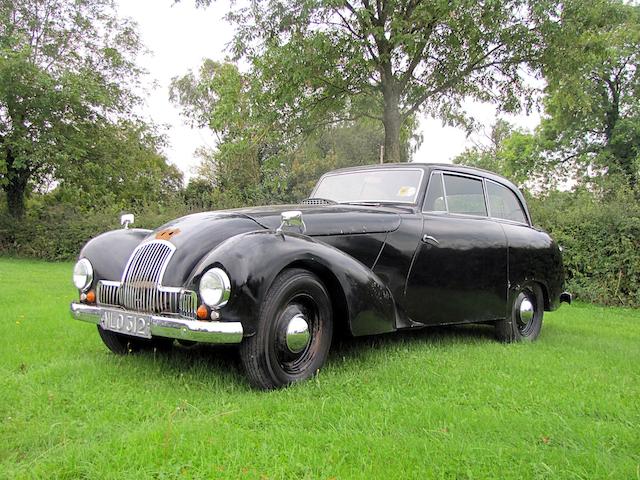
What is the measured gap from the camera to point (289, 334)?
3.41 m

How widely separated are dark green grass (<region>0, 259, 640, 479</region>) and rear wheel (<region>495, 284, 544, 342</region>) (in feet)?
1.94

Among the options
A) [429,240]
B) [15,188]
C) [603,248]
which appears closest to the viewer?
[429,240]

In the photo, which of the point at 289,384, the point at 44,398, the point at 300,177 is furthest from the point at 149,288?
the point at 300,177

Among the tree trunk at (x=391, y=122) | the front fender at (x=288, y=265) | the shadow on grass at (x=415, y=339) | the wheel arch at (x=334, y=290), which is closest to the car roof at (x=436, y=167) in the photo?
the front fender at (x=288, y=265)

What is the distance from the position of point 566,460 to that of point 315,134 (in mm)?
13133

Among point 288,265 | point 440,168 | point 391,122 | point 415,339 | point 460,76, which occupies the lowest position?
point 415,339

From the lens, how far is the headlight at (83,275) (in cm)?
405

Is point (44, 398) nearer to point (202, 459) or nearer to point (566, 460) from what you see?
point (202, 459)

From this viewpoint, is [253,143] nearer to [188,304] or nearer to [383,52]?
[383,52]

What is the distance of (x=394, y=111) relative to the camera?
12797 millimetres

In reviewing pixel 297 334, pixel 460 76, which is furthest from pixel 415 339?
pixel 460 76

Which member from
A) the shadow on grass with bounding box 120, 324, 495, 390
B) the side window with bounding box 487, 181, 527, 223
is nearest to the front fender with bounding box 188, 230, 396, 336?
the shadow on grass with bounding box 120, 324, 495, 390

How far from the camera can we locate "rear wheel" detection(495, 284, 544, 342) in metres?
5.40

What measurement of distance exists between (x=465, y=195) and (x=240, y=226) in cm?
254
